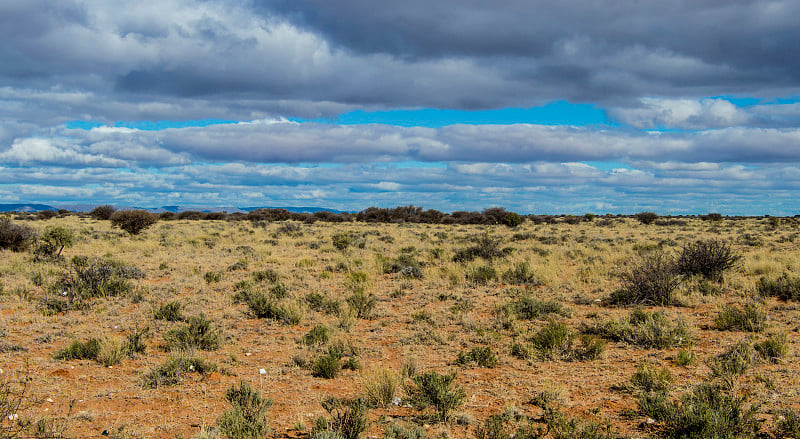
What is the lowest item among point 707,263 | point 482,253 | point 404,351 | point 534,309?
point 404,351

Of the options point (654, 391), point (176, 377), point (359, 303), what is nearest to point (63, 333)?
point (176, 377)

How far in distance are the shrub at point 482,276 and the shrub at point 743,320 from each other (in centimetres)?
673

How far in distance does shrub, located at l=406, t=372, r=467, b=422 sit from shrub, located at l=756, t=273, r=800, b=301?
10.7m

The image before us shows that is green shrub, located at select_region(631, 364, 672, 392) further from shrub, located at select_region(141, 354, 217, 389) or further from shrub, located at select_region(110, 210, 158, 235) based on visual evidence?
shrub, located at select_region(110, 210, 158, 235)

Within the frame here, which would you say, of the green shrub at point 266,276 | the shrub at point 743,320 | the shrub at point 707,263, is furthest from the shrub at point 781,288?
the green shrub at point 266,276

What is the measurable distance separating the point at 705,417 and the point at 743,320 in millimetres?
6200

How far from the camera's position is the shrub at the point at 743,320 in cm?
989

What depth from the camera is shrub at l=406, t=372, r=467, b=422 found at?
631cm

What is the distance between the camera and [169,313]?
11.5m

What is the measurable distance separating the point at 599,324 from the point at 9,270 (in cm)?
1854

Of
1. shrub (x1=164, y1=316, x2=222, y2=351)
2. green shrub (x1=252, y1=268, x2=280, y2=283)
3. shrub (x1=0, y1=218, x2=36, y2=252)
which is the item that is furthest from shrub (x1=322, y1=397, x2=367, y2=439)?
shrub (x1=0, y1=218, x2=36, y2=252)

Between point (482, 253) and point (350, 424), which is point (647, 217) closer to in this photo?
point (482, 253)

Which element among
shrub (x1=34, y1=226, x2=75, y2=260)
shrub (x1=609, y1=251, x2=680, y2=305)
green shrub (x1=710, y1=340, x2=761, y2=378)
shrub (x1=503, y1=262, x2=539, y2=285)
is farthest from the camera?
shrub (x1=34, y1=226, x2=75, y2=260)

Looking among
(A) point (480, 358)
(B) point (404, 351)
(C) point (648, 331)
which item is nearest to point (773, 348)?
(C) point (648, 331)
